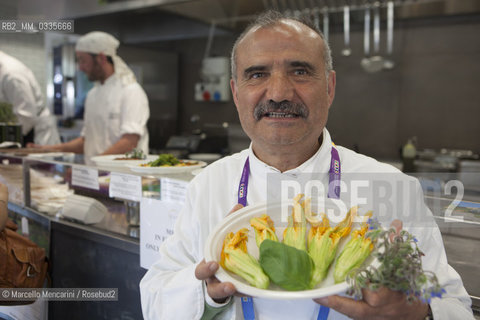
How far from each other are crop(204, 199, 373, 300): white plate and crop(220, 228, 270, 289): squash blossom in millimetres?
15

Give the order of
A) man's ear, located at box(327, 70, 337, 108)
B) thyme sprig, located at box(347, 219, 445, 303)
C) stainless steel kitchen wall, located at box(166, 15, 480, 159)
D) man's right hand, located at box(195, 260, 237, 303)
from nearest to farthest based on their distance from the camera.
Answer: thyme sprig, located at box(347, 219, 445, 303)
man's right hand, located at box(195, 260, 237, 303)
man's ear, located at box(327, 70, 337, 108)
stainless steel kitchen wall, located at box(166, 15, 480, 159)

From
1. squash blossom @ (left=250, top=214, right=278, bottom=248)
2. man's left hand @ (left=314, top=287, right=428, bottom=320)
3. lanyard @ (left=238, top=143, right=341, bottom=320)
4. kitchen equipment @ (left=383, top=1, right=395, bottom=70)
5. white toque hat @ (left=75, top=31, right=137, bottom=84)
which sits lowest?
man's left hand @ (left=314, top=287, right=428, bottom=320)

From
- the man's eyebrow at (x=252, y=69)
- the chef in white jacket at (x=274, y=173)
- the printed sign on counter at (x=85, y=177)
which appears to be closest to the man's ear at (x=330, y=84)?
the chef in white jacket at (x=274, y=173)

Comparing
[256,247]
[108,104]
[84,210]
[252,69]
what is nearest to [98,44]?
[108,104]

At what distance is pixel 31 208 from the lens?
250 centimetres

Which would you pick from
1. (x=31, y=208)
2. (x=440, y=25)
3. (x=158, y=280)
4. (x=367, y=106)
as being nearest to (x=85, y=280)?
(x=31, y=208)

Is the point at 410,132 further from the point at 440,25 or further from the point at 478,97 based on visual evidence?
the point at 440,25

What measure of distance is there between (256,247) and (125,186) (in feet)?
3.54

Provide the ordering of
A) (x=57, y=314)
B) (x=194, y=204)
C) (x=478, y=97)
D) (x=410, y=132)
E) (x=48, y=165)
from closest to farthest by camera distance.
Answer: (x=194, y=204)
(x=57, y=314)
(x=48, y=165)
(x=478, y=97)
(x=410, y=132)

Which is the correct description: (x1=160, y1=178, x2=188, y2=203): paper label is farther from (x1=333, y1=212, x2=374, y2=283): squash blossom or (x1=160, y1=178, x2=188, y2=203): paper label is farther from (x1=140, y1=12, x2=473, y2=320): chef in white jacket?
(x1=333, y1=212, x2=374, y2=283): squash blossom

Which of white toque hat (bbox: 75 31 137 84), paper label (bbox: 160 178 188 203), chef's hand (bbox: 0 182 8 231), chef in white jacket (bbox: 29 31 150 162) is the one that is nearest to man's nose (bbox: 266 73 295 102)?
paper label (bbox: 160 178 188 203)

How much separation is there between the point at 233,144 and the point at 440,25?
2489mm

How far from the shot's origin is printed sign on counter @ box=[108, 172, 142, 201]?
1.93 metres

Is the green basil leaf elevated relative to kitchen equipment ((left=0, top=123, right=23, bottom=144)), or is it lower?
lower
